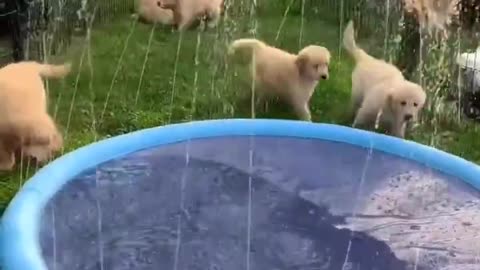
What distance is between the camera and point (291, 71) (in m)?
5.06

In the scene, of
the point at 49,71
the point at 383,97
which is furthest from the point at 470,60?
the point at 49,71

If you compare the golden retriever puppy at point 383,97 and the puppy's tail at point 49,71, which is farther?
the golden retriever puppy at point 383,97

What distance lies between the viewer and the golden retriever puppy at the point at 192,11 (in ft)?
21.1

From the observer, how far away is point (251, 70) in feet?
17.0

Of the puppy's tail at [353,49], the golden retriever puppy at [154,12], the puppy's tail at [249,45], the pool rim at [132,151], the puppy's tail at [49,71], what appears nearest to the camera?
the pool rim at [132,151]

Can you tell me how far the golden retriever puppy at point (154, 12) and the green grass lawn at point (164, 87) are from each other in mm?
62

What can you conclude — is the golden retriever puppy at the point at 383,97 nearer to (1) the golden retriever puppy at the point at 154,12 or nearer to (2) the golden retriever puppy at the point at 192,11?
(2) the golden retriever puppy at the point at 192,11

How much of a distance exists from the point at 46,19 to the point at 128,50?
0.58m

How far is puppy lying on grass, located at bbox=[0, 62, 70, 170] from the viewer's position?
426cm

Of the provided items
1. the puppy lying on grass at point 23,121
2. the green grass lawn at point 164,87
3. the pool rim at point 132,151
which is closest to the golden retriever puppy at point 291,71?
the green grass lawn at point 164,87

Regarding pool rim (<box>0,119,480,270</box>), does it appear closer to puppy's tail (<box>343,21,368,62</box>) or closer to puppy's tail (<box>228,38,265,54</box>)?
puppy's tail (<box>228,38,265,54</box>)

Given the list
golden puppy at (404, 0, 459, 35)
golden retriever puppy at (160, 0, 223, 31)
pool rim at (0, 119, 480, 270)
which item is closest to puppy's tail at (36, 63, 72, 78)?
pool rim at (0, 119, 480, 270)

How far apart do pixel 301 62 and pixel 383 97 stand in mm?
486

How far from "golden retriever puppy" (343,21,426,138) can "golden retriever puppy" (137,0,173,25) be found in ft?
6.09
